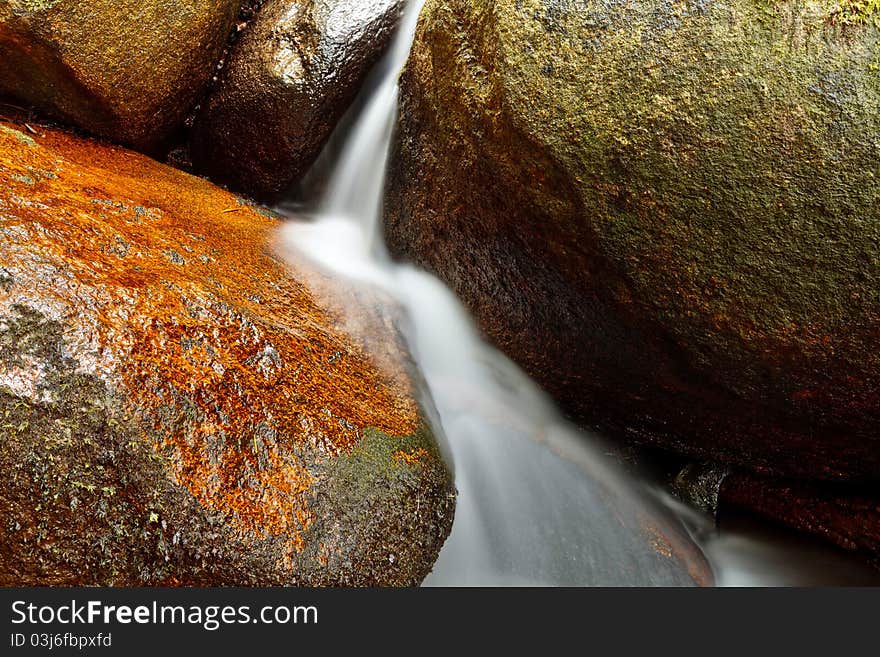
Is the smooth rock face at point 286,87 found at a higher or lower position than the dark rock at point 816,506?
higher

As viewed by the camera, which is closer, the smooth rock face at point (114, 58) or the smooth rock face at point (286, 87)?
the smooth rock face at point (114, 58)

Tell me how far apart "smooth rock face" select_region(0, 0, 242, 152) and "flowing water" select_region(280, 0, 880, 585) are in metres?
1.19

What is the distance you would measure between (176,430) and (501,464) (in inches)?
70.9

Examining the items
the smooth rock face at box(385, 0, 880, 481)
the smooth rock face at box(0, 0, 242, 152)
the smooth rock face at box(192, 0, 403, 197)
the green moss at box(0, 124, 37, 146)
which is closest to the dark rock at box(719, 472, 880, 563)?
the smooth rock face at box(385, 0, 880, 481)

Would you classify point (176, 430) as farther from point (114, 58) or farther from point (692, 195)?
point (114, 58)

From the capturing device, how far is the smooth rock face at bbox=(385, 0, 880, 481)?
2596mm

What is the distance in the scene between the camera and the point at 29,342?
6.69 ft

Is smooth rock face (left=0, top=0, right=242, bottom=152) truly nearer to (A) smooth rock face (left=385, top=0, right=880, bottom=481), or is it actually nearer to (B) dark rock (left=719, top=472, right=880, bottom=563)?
(A) smooth rock face (left=385, top=0, right=880, bottom=481)

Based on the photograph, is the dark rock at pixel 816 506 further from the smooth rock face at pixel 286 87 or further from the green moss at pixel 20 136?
the green moss at pixel 20 136

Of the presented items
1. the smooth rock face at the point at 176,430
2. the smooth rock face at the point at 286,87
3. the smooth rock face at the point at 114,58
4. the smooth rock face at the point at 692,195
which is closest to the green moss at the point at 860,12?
the smooth rock face at the point at 692,195

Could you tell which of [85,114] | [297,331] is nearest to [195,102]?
[85,114]

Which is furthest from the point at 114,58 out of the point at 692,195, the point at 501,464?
the point at 692,195

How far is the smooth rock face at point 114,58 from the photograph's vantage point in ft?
12.7

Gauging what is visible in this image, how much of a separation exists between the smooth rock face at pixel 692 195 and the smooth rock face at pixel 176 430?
1182 mm
